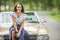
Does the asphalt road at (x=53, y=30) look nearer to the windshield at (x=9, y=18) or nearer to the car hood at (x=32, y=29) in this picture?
the windshield at (x=9, y=18)

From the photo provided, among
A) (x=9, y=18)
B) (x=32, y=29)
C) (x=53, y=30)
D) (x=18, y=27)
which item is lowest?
(x=53, y=30)

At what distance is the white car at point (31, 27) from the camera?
22.7 feet

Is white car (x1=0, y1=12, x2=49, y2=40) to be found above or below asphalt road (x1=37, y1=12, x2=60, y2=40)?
above

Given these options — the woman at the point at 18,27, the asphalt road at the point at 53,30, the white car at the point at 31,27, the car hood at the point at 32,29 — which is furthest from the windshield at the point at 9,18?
the woman at the point at 18,27

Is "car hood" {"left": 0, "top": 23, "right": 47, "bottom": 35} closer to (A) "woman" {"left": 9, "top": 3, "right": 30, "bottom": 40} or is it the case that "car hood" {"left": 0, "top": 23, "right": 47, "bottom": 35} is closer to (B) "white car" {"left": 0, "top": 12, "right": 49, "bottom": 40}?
(B) "white car" {"left": 0, "top": 12, "right": 49, "bottom": 40}

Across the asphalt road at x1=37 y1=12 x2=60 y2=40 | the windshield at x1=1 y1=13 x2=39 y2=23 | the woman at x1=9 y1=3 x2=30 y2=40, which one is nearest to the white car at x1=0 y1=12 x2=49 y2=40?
the windshield at x1=1 y1=13 x2=39 y2=23

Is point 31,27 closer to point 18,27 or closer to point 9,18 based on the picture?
point 9,18

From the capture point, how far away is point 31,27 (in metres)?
7.42

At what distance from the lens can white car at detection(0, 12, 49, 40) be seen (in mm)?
6922

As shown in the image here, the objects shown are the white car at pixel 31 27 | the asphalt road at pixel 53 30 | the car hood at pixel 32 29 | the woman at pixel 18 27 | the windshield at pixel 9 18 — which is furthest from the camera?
the asphalt road at pixel 53 30

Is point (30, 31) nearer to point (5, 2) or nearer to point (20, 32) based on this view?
point (20, 32)

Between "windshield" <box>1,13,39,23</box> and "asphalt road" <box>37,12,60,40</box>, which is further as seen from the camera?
"asphalt road" <box>37,12,60,40</box>

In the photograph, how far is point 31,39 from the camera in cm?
688

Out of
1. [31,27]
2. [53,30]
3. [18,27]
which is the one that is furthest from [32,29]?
[53,30]
